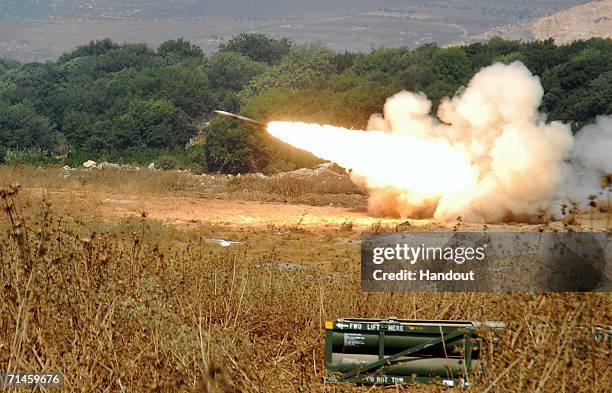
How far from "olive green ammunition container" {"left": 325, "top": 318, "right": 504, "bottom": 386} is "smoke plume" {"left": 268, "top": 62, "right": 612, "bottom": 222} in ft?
57.5

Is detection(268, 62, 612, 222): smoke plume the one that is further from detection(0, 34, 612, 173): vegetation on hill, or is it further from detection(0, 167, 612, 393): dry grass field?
detection(0, 34, 612, 173): vegetation on hill

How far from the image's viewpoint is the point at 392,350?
10008 millimetres

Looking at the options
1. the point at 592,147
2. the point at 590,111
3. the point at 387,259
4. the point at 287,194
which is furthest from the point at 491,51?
the point at 387,259

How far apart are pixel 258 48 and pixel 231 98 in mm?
43877

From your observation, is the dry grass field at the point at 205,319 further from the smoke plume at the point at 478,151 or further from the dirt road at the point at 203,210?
the smoke plume at the point at 478,151

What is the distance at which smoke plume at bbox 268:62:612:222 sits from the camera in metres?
27.8

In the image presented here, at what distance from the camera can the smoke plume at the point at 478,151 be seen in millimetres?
27766

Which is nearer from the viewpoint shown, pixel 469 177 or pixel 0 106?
pixel 469 177

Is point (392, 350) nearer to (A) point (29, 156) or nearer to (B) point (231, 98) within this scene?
(A) point (29, 156)

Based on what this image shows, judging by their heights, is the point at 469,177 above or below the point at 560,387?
below

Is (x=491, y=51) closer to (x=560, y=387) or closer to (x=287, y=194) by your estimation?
(x=287, y=194)

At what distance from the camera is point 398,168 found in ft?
94.4

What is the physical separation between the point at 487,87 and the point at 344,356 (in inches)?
757

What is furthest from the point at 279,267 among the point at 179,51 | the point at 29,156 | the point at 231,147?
the point at 179,51
